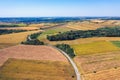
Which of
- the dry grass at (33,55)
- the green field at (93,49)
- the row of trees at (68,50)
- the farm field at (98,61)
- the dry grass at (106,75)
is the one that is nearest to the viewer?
the dry grass at (106,75)

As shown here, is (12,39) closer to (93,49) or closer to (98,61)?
(93,49)

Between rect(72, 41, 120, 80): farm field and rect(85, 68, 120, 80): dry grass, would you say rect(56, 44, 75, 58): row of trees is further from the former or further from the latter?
rect(85, 68, 120, 80): dry grass

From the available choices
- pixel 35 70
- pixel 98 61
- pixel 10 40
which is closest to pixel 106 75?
pixel 98 61

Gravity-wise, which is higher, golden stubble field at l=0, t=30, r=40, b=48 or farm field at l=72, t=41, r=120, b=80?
farm field at l=72, t=41, r=120, b=80

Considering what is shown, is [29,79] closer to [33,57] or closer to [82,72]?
[82,72]

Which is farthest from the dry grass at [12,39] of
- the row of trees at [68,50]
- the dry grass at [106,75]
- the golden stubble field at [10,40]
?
the dry grass at [106,75]

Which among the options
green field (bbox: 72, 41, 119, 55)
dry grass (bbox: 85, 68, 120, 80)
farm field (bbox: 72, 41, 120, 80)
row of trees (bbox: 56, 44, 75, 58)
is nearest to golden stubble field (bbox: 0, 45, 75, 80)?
row of trees (bbox: 56, 44, 75, 58)

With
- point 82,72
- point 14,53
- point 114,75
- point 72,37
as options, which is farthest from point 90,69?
point 72,37

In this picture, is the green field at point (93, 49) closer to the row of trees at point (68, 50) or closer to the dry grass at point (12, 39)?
the row of trees at point (68, 50)
